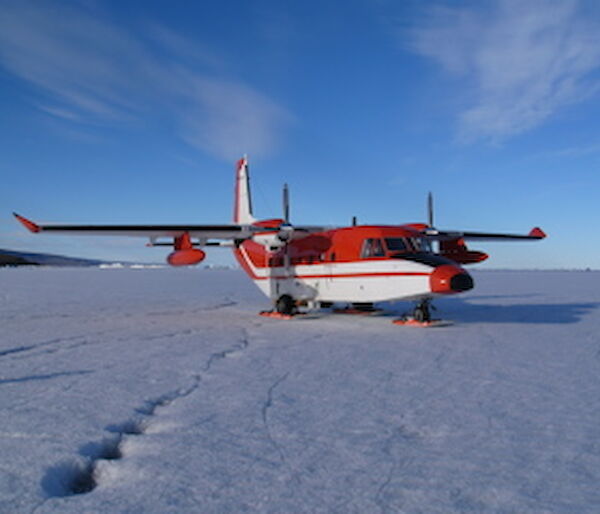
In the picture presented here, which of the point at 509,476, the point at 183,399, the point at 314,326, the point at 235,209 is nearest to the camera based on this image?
the point at 509,476

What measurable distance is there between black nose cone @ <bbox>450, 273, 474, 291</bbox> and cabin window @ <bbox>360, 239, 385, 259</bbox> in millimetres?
2236

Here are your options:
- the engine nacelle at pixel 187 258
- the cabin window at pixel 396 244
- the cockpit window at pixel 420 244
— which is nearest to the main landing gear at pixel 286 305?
the engine nacelle at pixel 187 258

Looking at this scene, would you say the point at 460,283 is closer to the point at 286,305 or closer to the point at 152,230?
the point at 286,305

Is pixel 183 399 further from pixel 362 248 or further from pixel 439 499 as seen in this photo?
pixel 362 248

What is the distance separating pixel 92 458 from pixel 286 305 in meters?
12.1

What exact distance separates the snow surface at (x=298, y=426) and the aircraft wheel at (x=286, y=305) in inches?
232

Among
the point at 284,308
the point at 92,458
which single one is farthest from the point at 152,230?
the point at 92,458

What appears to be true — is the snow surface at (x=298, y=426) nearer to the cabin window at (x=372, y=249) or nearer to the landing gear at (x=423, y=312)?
the landing gear at (x=423, y=312)

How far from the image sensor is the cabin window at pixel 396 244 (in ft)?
42.3

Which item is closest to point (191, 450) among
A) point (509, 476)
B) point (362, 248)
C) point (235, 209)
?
point (509, 476)

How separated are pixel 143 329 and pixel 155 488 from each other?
8711mm

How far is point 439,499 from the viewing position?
3.20 m

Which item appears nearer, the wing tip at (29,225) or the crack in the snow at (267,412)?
the crack in the snow at (267,412)

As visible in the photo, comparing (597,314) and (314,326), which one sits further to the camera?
(597,314)
